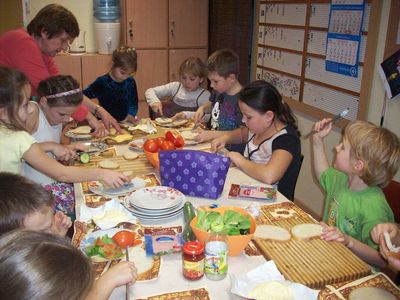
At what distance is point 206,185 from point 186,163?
0.12 metres

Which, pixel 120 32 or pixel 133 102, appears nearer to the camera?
pixel 133 102

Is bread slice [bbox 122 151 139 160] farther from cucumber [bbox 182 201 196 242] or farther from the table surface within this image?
the table surface

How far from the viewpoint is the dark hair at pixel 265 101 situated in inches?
77.1

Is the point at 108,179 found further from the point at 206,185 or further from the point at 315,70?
the point at 315,70

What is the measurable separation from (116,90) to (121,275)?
232 centimetres

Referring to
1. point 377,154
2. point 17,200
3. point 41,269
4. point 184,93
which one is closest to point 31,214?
point 17,200

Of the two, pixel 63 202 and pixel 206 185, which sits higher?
pixel 206 185

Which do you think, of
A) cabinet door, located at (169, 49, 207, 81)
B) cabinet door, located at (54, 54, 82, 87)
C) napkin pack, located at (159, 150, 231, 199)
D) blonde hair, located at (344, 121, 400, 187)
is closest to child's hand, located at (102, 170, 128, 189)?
napkin pack, located at (159, 150, 231, 199)

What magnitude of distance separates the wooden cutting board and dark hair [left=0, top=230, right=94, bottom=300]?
0.60 m

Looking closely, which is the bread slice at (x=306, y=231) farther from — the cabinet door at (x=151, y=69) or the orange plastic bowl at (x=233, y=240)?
the cabinet door at (x=151, y=69)

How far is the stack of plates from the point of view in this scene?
1.44m

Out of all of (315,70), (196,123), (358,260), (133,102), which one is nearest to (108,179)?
(358,260)

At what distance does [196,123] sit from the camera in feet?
9.08

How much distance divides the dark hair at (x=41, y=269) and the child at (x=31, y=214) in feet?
0.66
